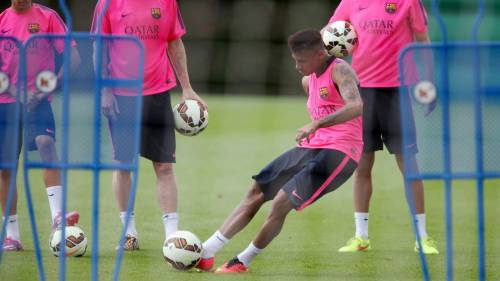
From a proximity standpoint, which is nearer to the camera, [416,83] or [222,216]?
[416,83]

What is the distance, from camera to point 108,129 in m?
5.27

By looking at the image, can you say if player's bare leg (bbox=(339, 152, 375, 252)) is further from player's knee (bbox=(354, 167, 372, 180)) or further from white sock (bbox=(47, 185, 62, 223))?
white sock (bbox=(47, 185, 62, 223))

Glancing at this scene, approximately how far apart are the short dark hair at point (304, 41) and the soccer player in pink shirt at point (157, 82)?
0.96 m

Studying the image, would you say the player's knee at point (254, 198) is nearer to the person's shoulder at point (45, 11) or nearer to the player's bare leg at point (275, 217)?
the player's bare leg at point (275, 217)

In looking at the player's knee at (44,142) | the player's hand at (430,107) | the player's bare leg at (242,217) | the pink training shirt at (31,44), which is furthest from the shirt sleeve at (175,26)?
the player's hand at (430,107)

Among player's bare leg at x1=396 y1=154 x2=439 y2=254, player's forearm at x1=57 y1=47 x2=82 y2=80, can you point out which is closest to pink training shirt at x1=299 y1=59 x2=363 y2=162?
player's bare leg at x1=396 y1=154 x2=439 y2=254

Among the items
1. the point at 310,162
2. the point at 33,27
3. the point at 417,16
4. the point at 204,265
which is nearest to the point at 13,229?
the point at 33,27

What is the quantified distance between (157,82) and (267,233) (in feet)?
5.04

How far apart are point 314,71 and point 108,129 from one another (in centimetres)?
191

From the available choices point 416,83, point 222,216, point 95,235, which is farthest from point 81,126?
point 222,216

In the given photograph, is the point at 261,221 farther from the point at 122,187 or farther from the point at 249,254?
the point at 249,254

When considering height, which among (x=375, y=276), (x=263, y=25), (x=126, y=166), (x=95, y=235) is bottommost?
(x=375, y=276)

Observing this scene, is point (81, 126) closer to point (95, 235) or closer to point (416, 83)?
point (95, 235)

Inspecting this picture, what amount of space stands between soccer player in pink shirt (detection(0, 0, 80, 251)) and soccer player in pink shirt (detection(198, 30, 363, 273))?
1.31 metres
